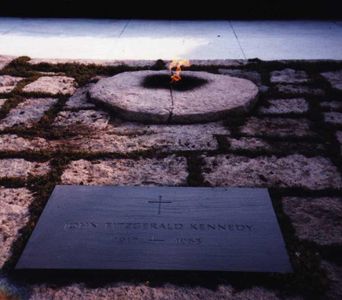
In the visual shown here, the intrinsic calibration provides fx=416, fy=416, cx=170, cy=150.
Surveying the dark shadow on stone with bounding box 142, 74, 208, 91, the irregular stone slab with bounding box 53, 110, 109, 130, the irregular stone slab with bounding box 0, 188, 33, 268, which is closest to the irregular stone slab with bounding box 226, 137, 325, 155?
the dark shadow on stone with bounding box 142, 74, 208, 91

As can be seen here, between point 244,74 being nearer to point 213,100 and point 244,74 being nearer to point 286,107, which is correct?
point 286,107

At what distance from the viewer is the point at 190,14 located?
6.45m

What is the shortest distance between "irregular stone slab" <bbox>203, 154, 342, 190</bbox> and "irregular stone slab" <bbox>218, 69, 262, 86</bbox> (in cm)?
137

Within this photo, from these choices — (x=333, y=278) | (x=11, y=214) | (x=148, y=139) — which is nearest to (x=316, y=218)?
(x=333, y=278)

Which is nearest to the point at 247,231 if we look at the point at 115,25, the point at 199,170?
the point at 199,170

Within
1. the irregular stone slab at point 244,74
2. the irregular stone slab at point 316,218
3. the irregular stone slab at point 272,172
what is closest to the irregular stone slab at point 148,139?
the irregular stone slab at point 272,172

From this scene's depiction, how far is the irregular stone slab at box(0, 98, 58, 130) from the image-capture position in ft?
9.32

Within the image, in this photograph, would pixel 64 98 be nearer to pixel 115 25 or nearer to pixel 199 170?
pixel 199 170

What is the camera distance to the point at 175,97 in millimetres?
3010

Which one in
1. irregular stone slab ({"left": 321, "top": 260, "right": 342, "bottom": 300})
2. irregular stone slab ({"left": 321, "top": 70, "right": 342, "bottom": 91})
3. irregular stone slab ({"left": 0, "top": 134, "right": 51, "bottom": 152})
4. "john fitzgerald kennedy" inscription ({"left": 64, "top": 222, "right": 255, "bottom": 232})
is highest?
"john fitzgerald kennedy" inscription ({"left": 64, "top": 222, "right": 255, "bottom": 232})

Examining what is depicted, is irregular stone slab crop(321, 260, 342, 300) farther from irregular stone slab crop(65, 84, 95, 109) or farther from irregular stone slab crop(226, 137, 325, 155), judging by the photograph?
irregular stone slab crop(65, 84, 95, 109)

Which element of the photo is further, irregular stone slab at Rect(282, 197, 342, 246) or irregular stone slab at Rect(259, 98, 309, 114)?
irregular stone slab at Rect(259, 98, 309, 114)

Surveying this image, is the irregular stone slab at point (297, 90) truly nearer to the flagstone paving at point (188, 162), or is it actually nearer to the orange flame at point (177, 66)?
the flagstone paving at point (188, 162)

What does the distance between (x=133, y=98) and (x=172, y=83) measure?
0.46 metres
